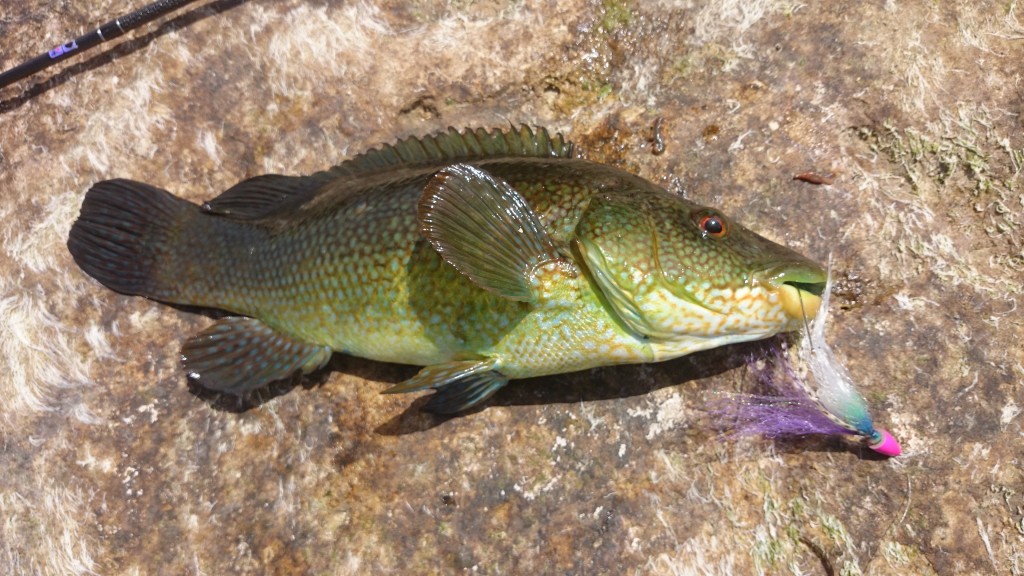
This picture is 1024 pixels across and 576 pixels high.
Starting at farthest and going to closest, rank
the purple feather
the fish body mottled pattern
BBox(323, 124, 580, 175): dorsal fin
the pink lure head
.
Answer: BBox(323, 124, 580, 175): dorsal fin, the purple feather, the pink lure head, the fish body mottled pattern

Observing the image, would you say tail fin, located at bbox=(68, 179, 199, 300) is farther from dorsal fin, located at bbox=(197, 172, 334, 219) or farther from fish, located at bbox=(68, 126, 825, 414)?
dorsal fin, located at bbox=(197, 172, 334, 219)

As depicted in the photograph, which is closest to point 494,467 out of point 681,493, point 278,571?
point 681,493

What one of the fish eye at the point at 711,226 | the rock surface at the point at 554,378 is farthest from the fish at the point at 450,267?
the rock surface at the point at 554,378

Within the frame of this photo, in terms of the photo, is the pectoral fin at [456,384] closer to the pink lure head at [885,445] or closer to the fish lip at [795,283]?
the fish lip at [795,283]

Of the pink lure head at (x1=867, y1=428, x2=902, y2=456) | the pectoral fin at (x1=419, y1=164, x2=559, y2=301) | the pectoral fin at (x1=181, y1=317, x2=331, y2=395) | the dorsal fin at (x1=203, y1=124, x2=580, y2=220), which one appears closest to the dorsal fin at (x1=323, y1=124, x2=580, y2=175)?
the dorsal fin at (x1=203, y1=124, x2=580, y2=220)

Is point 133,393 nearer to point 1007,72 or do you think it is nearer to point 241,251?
point 241,251
